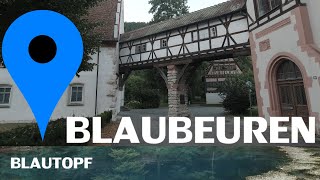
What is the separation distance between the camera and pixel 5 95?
14.8m

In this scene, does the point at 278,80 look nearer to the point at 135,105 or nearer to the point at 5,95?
the point at 5,95

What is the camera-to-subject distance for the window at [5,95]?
1470 centimetres

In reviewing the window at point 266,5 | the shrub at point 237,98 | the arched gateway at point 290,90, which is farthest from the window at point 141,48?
the arched gateway at point 290,90

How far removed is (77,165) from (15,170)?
1395 mm

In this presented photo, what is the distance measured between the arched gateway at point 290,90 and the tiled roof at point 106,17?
38.6ft

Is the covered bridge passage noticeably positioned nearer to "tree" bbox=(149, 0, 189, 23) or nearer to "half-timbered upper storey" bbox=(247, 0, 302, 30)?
"half-timbered upper storey" bbox=(247, 0, 302, 30)

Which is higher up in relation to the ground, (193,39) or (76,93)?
(193,39)

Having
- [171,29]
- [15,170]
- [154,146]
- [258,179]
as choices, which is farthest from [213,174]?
[171,29]

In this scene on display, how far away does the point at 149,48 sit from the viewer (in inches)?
723

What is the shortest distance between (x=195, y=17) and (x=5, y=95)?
14838 millimetres

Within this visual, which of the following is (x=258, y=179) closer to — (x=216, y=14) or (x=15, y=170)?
(x=15, y=170)

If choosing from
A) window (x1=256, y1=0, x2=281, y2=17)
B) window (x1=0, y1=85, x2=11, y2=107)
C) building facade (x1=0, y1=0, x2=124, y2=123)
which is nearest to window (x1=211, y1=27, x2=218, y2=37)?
window (x1=256, y1=0, x2=281, y2=17)

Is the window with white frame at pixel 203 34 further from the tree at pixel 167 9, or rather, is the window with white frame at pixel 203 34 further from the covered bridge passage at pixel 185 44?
the tree at pixel 167 9

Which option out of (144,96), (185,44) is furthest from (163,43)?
(144,96)
